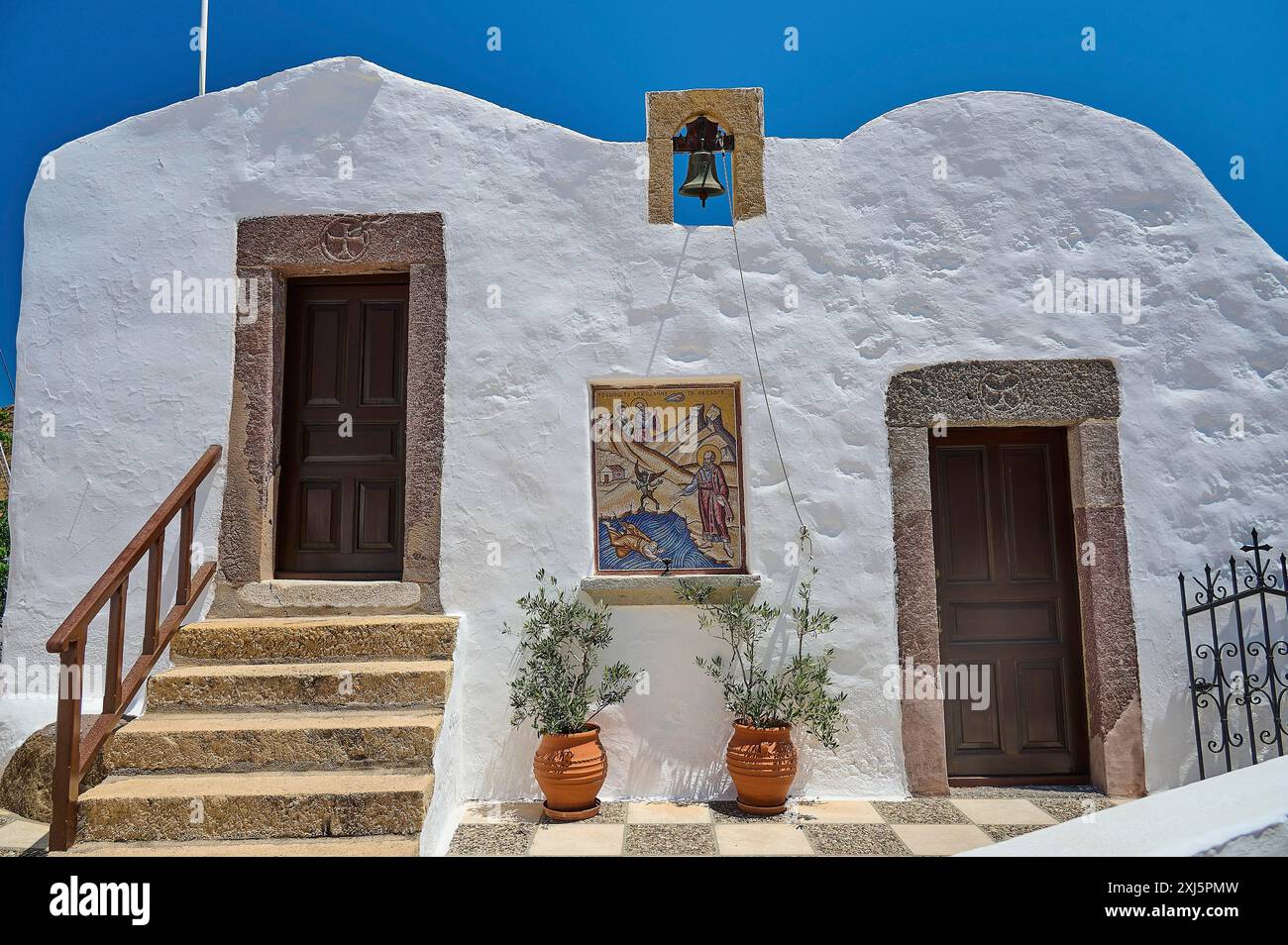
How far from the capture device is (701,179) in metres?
4.61

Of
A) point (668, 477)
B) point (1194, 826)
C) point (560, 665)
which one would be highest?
point (668, 477)

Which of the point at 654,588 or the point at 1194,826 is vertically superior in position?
the point at 654,588

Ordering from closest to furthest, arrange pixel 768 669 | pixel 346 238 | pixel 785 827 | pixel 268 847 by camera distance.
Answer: pixel 268 847 < pixel 785 827 < pixel 768 669 < pixel 346 238

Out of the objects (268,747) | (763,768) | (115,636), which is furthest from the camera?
(763,768)

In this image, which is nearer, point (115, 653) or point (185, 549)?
point (115, 653)

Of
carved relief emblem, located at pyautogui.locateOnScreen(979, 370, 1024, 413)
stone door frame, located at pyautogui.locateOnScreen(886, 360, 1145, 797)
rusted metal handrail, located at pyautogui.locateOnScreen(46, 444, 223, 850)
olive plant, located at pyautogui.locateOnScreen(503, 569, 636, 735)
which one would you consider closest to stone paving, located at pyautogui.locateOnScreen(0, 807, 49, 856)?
rusted metal handrail, located at pyautogui.locateOnScreen(46, 444, 223, 850)

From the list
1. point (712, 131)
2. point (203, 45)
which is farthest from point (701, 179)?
point (203, 45)

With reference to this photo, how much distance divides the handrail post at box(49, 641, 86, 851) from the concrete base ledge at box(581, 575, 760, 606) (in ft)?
7.19

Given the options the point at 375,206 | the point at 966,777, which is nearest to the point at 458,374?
the point at 375,206

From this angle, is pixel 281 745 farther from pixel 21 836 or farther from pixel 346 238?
pixel 346 238

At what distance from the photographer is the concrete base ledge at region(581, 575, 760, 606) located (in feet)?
14.7

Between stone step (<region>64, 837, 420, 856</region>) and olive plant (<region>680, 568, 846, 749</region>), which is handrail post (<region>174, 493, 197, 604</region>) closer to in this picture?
stone step (<region>64, 837, 420, 856</region>)

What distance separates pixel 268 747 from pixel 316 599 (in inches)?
36.9

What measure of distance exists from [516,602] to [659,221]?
2168 mm
